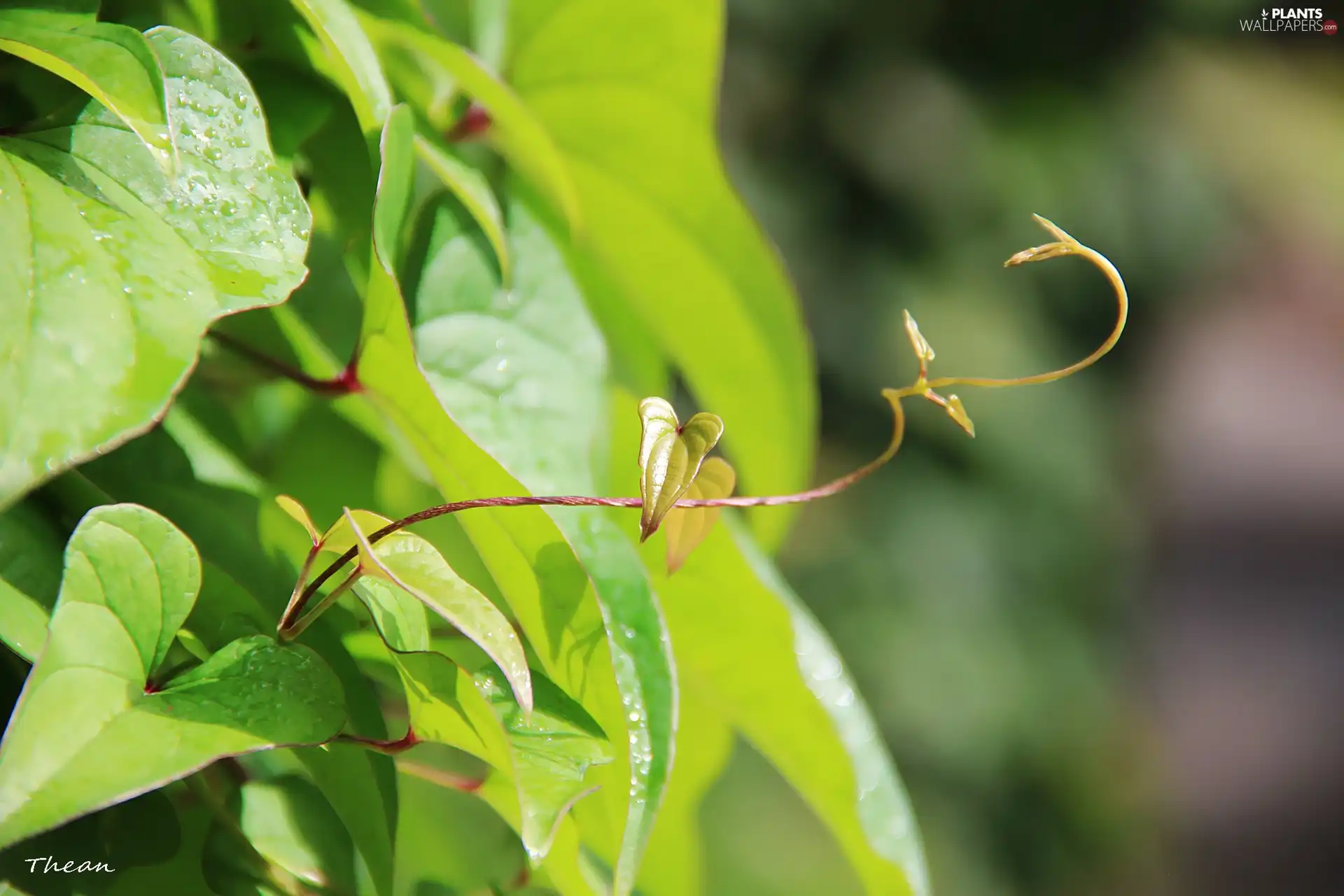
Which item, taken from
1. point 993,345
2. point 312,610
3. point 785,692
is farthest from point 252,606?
point 993,345

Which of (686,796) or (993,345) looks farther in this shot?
(993,345)

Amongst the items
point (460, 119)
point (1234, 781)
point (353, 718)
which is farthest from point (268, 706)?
point (1234, 781)

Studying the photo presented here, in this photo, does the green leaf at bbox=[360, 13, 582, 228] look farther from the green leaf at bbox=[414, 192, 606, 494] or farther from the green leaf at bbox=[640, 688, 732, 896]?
the green leaf at bbox=[640, 688, 732, 896]

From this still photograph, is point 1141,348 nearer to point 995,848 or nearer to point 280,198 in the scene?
point 995,848

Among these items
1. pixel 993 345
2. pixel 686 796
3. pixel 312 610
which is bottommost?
pixel 993 345

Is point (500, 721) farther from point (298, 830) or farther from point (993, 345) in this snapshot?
point (993, 345)

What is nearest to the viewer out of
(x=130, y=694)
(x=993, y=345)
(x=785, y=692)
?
(x=130, y=694)

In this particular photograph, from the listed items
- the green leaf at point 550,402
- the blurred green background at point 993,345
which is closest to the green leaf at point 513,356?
the green leaf at point 550,402
